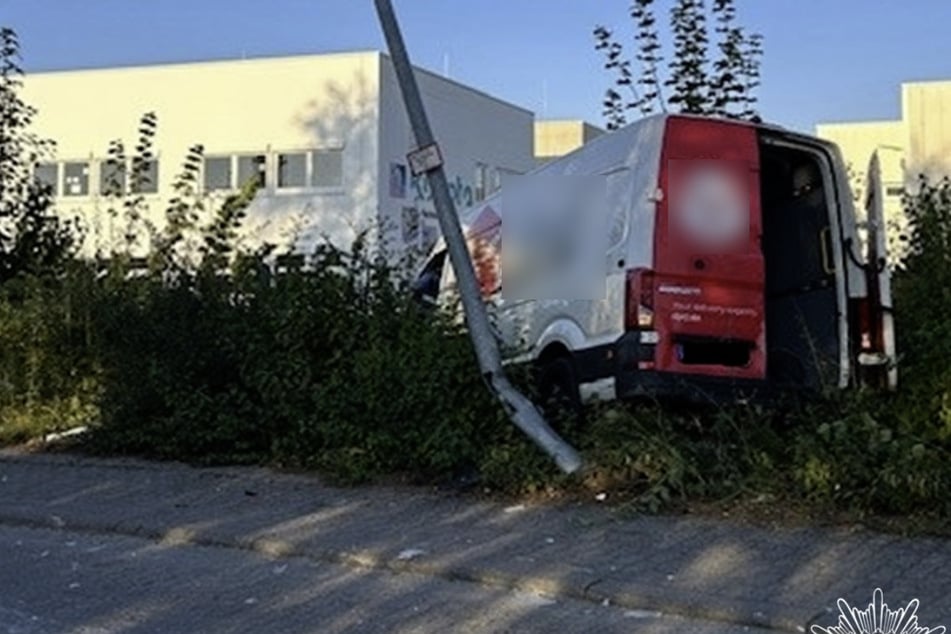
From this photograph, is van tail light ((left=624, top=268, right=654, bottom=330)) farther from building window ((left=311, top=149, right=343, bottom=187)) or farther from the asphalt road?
building window ((left=311, top=149, right=343, bottom=187))

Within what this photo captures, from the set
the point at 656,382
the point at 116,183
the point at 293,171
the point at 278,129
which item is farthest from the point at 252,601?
the point at 278,129

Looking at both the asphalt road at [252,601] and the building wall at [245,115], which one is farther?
the building wall at [245,115]

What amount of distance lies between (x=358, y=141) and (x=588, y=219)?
74.0 ft

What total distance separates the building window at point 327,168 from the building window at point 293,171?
0.85 feet

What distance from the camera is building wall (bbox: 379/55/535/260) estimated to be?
105ft

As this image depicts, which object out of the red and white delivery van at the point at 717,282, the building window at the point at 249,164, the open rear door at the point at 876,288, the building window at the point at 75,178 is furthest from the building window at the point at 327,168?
the open rear door at the point at 876,288

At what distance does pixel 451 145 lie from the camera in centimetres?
3538

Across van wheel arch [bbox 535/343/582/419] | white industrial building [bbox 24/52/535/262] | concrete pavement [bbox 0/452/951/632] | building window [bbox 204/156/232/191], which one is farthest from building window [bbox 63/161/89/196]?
van wheel arch [bbox 535/343/582/419]

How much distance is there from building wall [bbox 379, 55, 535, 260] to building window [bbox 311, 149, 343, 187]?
1217 mm

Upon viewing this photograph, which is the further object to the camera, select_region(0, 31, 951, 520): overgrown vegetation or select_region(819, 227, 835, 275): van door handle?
select_region(819, 227, 835, 275): van door handle

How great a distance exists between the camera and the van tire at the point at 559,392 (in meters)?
9.98

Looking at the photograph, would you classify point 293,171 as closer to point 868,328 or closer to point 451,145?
point 451,145

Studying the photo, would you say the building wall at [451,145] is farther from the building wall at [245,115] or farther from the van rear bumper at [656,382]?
the van rear bumper at [656,382]

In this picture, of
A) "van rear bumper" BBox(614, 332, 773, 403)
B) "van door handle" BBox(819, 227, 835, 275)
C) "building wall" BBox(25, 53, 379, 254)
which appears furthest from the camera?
"building wall" BBox(25, 53, 379, 254)
